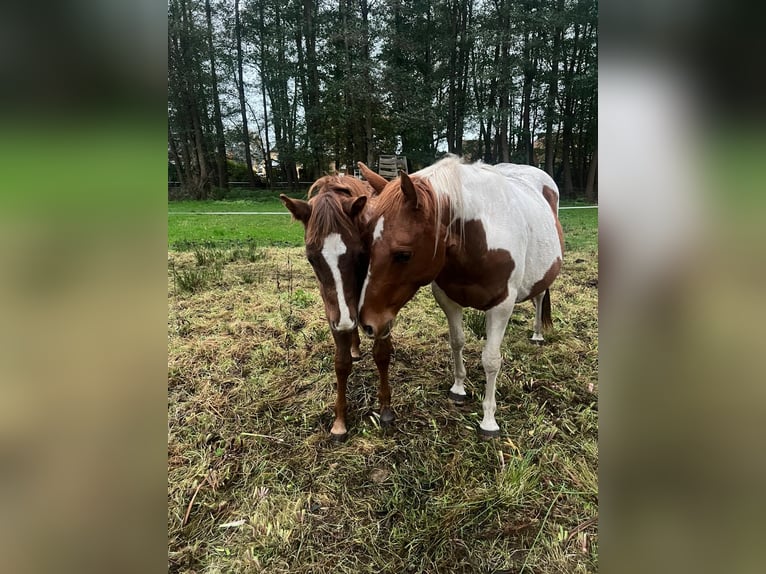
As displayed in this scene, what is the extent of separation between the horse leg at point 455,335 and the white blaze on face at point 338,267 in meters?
0.90

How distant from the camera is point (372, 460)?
215cm

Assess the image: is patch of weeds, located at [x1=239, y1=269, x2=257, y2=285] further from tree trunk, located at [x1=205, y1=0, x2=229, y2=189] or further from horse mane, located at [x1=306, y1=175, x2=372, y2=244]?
tree trunk, located at [x1=205, y1=0, x2=229, y2=189]

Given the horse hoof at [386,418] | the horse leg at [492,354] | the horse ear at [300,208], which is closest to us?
the horse ear at [300,208]

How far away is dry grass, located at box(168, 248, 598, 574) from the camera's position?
161 centimetres

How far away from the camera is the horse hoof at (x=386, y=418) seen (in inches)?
95.7

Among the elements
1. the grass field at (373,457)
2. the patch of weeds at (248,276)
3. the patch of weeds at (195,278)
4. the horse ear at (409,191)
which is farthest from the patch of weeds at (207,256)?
the horse ear at (409,191)

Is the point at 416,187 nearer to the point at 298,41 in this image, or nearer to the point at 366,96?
the point at 366,96

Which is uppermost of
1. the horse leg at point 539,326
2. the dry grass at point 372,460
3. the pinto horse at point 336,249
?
the pinto horse at point 336,249

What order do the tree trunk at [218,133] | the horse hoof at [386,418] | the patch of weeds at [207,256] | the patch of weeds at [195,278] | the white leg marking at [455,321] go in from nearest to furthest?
1. the horse hoof at [386,418]
2. the white leg marking at [455,321]
3. the patch of weeds at [195,278]
4. the patch of weeds at [207,256]
5. the tree trunk at [218,133]

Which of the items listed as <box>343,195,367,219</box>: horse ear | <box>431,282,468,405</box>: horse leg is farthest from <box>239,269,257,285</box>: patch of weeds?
<box>343,195,367,219</box>: horse ear

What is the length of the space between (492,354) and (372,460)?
1.00 m

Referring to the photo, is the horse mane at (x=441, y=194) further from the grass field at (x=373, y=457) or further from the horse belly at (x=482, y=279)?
the grass field at (x=373, y=457)
